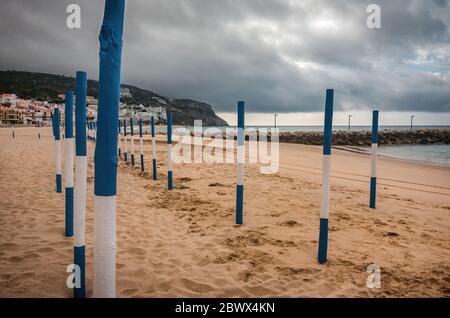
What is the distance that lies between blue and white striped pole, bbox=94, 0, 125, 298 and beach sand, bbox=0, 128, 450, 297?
845mm

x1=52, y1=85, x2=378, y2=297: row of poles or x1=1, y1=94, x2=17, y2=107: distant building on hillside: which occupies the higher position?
x1=1, y1=94, x2=17, y2=107: distant building on hillside

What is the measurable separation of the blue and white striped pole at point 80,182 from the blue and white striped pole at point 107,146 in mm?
518

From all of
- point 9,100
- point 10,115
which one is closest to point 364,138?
point 10,115

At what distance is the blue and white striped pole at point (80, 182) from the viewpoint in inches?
93.3

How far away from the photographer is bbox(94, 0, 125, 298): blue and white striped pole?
189cm

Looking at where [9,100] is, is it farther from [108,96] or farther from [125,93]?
[108,96]

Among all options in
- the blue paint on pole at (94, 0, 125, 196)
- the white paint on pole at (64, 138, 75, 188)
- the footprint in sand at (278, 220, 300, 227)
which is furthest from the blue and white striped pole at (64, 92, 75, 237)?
the footprint in sand at (278, 220, 300, 227)

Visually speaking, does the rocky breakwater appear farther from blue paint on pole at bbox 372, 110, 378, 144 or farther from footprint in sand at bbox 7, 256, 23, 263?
footprint in sand at bbox 7, 256, 23, 263

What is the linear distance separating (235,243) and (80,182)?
2353 mm

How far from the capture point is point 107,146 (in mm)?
1956

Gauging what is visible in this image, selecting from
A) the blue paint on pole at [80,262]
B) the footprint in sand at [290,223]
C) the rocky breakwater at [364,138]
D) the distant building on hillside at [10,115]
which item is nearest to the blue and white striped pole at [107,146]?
the blue paint on pole at [80,262]

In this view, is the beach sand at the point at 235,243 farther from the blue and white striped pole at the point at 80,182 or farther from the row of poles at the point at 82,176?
the blue and white striped pole at the point at 80,182
